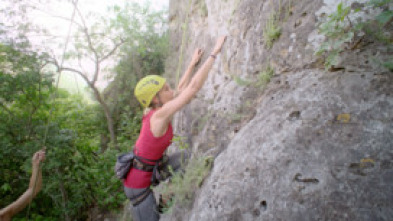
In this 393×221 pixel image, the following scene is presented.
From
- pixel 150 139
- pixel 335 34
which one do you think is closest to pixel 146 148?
pixel 150 139

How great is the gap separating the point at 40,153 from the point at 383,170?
13.9 feet

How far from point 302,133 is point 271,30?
1131mm

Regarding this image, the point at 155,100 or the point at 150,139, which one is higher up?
the point at 155,100

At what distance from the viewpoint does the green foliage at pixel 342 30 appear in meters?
1.46

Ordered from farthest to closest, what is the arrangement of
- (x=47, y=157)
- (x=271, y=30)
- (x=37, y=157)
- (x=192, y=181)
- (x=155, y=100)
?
1. (x=47, y=157)
2. (x=37, y=157)
3. (x=155, y=100)
4. (x=192, y=181)
5. (x=271, y=30)

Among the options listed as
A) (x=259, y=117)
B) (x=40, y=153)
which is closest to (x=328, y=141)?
(x=259, y=117)

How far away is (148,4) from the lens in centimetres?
852

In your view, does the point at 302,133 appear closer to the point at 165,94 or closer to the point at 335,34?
the point at 335,34

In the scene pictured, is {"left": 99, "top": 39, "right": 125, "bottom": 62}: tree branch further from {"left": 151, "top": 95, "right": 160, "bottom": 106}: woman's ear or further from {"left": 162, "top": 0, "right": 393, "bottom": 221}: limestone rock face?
{"left": 162, "top": 0, "right": 393, "bottom": 221}: limestone rock face

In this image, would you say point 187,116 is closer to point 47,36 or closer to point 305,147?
point 305,147

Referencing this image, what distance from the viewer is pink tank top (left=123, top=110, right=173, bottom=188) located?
2677 millimetres

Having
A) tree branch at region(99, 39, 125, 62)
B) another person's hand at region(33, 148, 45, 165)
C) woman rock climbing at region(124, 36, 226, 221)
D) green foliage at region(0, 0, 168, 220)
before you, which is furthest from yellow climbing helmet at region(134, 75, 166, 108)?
tree branch at region(99, 39, 125, 62)

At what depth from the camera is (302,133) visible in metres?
1.49

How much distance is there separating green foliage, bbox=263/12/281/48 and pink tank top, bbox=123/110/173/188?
156 cm
